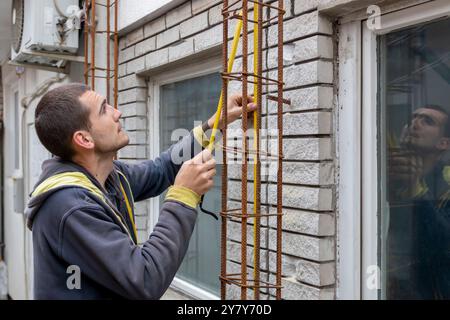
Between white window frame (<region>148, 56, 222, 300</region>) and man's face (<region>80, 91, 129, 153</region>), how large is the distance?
1164 millimetres

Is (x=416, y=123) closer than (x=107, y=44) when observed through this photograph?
Yes

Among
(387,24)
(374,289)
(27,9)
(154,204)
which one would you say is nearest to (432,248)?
(374,289)

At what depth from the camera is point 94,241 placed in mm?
1587

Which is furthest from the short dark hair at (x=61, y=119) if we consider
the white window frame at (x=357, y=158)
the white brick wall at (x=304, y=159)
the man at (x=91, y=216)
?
the white window frame at (x=357, y=158)

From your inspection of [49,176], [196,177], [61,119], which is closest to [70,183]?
[49,176]

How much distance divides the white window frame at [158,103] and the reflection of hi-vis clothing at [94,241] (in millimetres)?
1438

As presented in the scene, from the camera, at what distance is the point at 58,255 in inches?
66.3

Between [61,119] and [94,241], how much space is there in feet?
1.64

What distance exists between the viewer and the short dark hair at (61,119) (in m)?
1.81

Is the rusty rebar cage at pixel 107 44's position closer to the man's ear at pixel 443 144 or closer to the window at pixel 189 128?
the window at pixel 189 128

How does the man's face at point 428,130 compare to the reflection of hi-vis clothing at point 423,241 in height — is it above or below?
above

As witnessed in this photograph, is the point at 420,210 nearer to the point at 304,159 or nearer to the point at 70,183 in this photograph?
the point at 304,159

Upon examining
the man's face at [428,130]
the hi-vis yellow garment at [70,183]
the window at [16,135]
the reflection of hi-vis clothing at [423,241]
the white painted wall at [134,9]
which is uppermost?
the white painted wall at [134,9]

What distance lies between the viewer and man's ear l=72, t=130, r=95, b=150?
1.82 m
